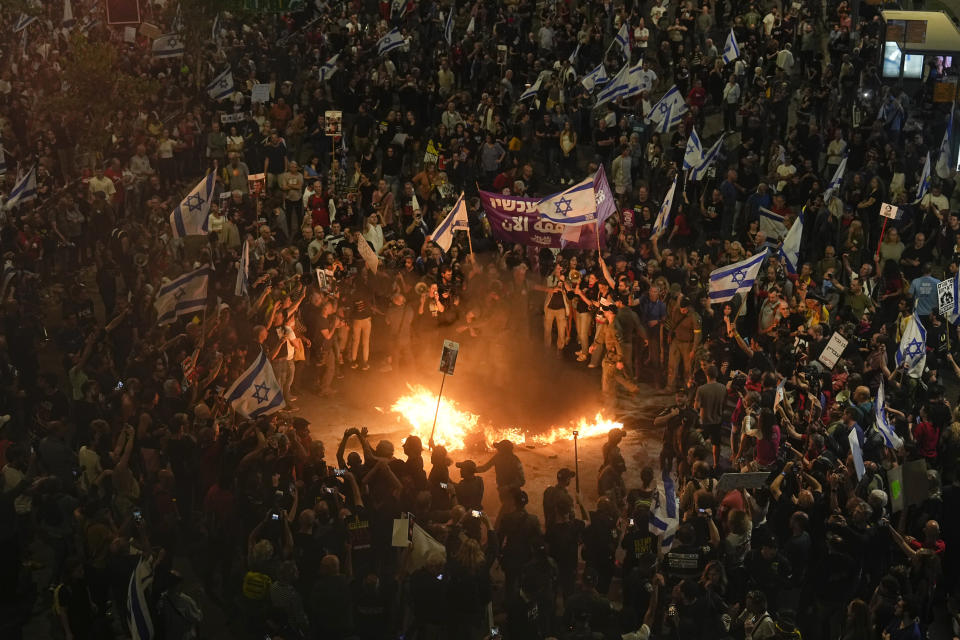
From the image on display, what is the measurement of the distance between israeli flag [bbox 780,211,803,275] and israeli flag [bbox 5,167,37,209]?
12.0m

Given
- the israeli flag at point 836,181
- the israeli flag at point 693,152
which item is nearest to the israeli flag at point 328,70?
the israeli flag at point 693,152

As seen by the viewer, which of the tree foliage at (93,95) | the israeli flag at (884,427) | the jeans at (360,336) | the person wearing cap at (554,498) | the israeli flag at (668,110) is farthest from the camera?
the tree foliage at (93,95)

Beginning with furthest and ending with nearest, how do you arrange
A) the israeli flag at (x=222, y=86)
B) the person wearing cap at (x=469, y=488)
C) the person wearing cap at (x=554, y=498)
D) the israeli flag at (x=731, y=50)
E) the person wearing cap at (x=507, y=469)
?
1. the israeli flag at (x=222, y=86)
2. the israeli flag at (x=731, y=50)
3. the person wearing cap at (x=507, y=469)
4. the person wearing cap at (x=469, y=488)
5. the person wearing cap at (x=554, y=498)

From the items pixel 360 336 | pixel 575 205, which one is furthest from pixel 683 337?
pixel 360 336

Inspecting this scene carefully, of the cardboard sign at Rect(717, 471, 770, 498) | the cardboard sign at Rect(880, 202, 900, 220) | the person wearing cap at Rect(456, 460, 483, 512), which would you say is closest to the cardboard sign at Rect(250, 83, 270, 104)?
the cardboard sign at Rect(880, 202, 900, 220)

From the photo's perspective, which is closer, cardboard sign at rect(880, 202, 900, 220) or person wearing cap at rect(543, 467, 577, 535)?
person wearing cap at rect(543, 467, 577, 535)

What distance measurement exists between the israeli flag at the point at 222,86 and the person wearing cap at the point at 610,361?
11.5 meters

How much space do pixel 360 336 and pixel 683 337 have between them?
4.67m

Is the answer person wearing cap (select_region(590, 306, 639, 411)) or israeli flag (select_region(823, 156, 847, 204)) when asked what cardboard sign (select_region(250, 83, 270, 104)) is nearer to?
person wearing cap (select_region(590, 306, 639, 411))

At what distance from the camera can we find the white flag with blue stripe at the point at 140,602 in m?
11.1

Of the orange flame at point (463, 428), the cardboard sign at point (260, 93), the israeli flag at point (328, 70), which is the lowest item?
the orange flame at point (463, 428)

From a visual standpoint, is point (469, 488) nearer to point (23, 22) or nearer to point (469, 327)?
point (469, 327)

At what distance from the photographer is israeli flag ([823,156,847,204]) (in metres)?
21.9

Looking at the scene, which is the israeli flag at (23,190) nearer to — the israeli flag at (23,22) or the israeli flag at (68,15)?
the israeli flag at (68,15)
